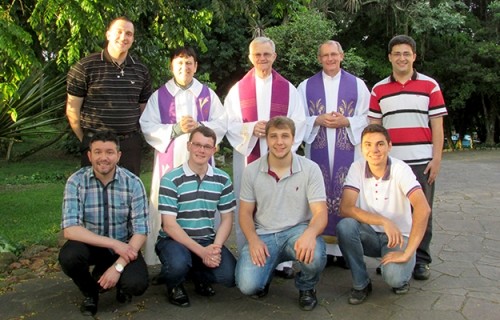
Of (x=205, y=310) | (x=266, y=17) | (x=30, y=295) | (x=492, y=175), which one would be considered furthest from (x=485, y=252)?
(x=266, y=17)

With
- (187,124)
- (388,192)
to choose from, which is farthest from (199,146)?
(388,192)

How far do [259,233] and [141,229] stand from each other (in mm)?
837

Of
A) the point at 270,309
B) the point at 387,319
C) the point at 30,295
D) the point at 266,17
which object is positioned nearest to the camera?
the point at 387,319

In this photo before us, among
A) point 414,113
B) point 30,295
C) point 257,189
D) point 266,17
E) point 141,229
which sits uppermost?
point 266,17

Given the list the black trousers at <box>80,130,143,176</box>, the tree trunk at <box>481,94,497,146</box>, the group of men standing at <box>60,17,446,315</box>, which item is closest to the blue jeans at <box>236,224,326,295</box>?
the group of men standing at <box>60,17,446,315</box>

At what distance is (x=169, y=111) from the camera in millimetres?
4535

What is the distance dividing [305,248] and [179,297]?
3.13 ft

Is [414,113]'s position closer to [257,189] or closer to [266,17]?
[257,189]

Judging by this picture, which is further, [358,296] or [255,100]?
[255,100]

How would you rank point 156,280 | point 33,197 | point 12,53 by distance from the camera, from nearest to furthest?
point 12,53, point 156,280, point 33,197

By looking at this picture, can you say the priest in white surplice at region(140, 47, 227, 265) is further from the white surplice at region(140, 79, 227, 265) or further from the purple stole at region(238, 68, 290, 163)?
the purple stole at region(238, 68, 290, 163)

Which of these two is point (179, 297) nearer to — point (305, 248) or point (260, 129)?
point (305, 248)

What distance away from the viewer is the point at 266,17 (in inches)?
567

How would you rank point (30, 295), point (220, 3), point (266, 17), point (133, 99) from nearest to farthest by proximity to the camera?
point (30, 295)
point (133, 99)
point (220, 3)
point (266, 17)
